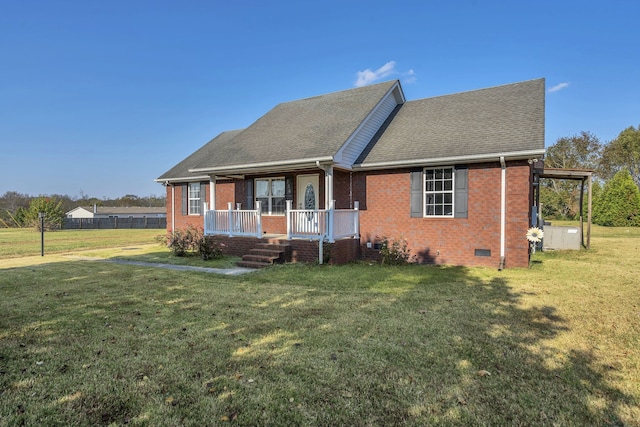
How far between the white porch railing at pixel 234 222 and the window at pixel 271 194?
3.90 ft

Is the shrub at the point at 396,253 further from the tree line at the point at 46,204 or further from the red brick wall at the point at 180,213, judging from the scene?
the tree line at the point at 46,204

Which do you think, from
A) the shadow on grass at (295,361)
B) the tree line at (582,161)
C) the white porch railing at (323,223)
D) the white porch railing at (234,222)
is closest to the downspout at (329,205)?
the white porch railing at (323,223)

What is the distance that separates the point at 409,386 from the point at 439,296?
368 centimetres

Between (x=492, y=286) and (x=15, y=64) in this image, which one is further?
(x=15, y=64)

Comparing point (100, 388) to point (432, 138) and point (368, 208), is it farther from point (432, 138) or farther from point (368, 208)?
point (432, 138)

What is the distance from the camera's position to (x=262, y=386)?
3.09m

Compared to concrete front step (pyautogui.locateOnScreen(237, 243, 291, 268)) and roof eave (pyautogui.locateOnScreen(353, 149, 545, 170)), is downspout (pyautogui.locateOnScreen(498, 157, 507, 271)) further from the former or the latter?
concrete front step (pyautogui.locateOnScreen(237, 243, 291, 268))

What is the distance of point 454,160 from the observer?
9.77m

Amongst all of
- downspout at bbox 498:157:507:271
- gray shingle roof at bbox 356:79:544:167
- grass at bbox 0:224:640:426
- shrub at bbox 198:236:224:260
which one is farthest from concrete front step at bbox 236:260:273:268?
downspout at bbox 498:157:507:271

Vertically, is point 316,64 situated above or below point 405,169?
above

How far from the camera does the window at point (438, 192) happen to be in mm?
10367

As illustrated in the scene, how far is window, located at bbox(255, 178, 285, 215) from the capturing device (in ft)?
43.8

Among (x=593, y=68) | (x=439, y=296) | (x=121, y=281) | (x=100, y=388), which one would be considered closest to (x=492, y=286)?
(x=439, y=296)

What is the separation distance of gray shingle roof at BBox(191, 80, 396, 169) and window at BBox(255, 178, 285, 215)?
4.75 ft
